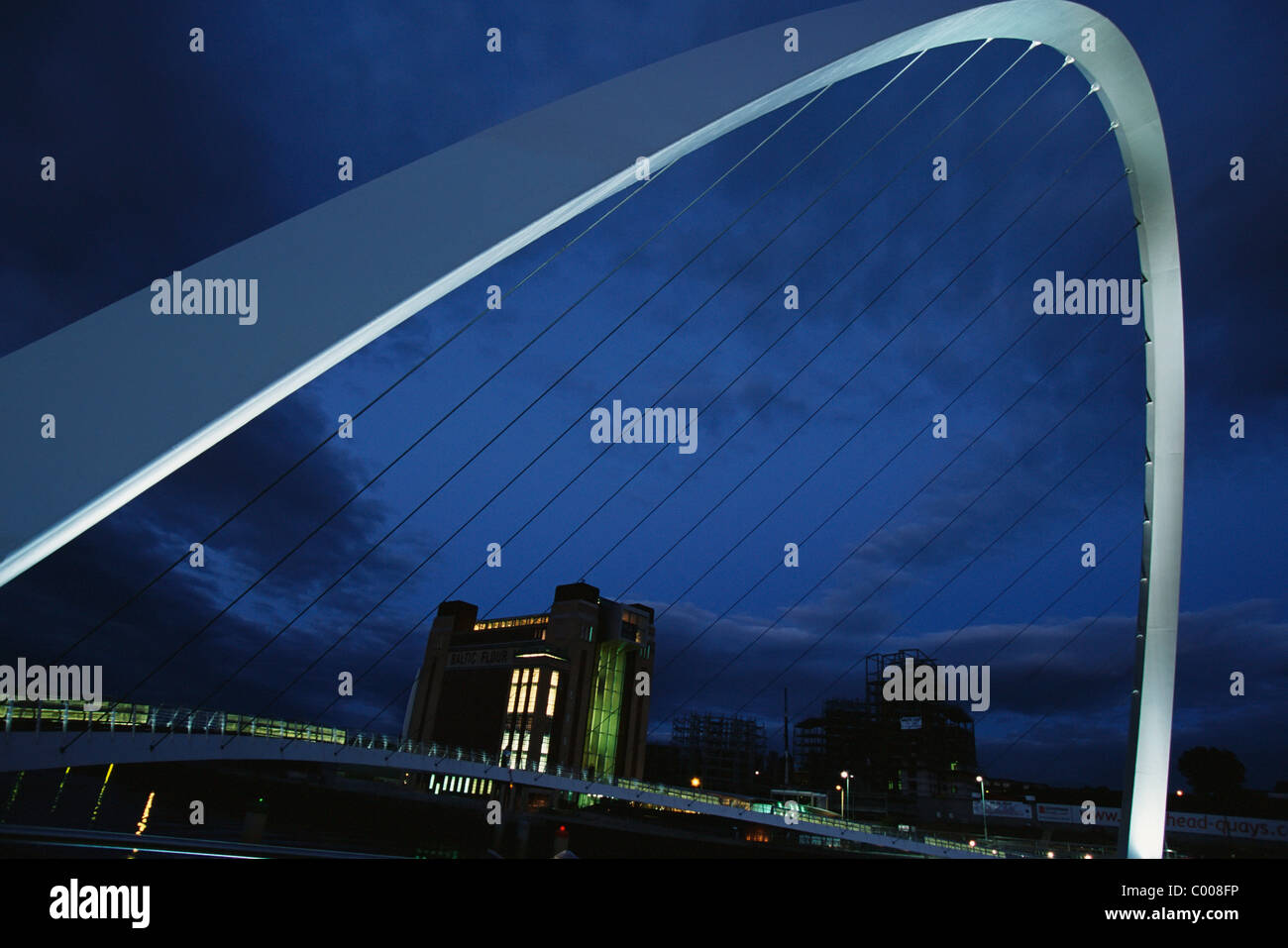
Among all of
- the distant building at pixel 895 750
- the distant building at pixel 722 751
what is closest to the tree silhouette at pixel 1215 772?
the distant building at pixel 895 750

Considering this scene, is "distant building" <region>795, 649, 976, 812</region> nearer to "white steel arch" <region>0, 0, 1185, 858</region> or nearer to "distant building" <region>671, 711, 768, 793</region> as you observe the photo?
"distant building" <region>671, 711, 768, 793</region>

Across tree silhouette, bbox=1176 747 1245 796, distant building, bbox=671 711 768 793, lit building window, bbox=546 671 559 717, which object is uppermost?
lit building window, bbox=546 671 559 717

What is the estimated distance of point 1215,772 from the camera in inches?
2302

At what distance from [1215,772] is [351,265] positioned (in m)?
76.2

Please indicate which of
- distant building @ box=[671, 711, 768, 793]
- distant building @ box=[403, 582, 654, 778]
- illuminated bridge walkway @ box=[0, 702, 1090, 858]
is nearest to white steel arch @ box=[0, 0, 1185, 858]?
illuminated bridge walkway @ box=[0, 702, 1090, 858]

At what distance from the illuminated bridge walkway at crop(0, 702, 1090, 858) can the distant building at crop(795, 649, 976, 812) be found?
1775 inches

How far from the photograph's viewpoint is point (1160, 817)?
11.8m

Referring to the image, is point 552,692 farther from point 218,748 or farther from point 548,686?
point 218,748

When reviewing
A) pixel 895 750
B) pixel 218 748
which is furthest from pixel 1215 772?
pixel 218 748

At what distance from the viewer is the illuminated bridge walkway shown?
10.7m

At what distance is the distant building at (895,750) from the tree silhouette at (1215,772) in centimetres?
1739

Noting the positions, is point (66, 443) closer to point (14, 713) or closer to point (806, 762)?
point (14, 713)

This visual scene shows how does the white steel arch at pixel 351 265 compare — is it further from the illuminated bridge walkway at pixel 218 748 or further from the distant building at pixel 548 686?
the distant building at pixel 548 686
